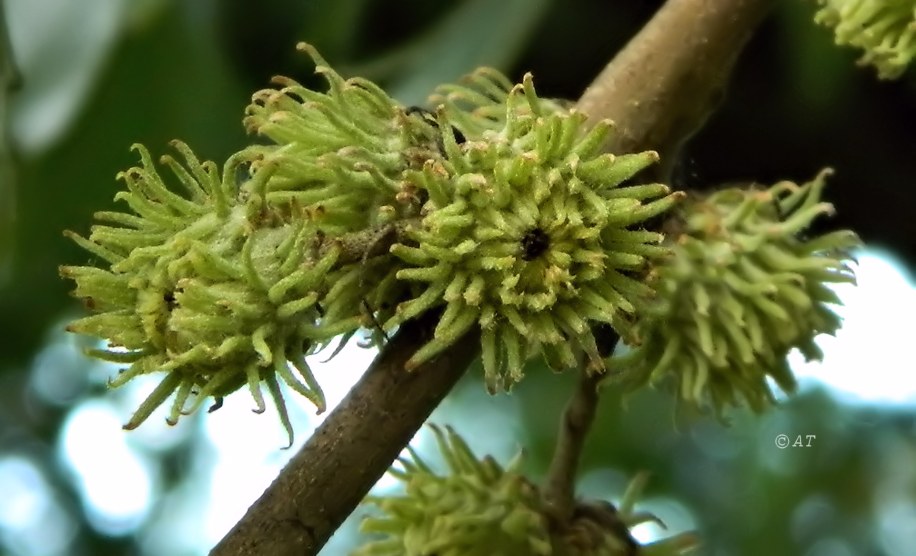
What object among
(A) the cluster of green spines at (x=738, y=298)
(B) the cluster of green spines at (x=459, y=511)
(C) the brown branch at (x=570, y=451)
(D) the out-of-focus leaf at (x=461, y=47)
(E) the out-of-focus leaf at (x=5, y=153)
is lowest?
(E) the out-of-focus leaf at (x=5, y=153)

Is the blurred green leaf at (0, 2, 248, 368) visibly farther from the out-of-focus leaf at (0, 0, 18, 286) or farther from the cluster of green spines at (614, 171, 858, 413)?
the cluster of green spines at (614, 171, 858, 413)

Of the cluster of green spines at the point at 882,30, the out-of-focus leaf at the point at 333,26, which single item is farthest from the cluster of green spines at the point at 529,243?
the out-of-focus leaf at the point at 333,26

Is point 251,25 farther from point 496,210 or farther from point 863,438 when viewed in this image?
point 863,438

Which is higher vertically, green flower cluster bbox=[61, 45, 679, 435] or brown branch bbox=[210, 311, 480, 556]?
green flower cluster bbox=[61, 45, 679, 435]

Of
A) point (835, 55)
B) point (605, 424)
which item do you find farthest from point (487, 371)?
point (605, 424)

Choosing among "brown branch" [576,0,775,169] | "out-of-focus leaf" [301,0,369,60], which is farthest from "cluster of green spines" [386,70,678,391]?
"out-of-focus leaf" [301,0,369,60]

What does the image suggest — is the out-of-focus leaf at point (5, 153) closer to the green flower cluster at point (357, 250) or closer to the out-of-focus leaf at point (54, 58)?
the out-of-focus leaf at point (54, 58)
